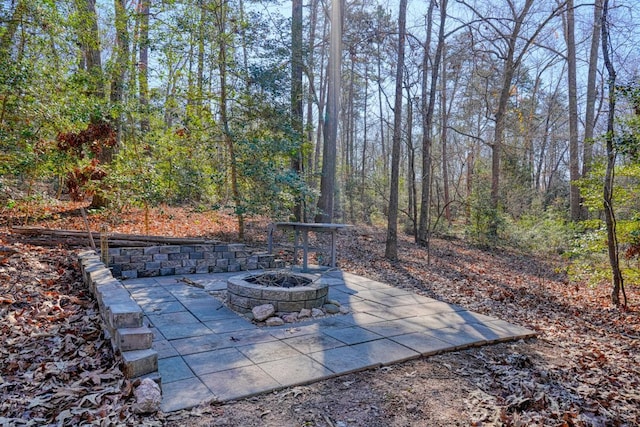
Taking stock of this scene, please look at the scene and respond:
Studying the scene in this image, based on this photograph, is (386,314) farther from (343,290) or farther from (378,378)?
(378,378)

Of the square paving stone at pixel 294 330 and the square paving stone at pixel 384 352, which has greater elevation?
the square paving stone at pixel 294 330

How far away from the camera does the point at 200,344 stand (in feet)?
11.1

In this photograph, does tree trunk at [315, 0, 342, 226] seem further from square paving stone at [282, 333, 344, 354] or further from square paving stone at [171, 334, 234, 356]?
square paving stone at [171, 334, 234, 356]

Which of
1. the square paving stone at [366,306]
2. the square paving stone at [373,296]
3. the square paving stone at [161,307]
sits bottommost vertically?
the square paving stone at [373,296]

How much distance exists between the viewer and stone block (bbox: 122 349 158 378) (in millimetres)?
2584

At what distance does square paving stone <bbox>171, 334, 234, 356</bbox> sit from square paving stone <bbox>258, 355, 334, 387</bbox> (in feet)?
1.79

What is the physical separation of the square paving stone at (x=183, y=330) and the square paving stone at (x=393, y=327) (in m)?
1.54

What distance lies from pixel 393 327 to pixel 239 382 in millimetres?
1836

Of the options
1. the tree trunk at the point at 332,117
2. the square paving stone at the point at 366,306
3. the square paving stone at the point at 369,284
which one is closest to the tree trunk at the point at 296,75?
the tree trunk at the point at 332,117

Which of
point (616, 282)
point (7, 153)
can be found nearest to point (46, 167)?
point (7, 153)

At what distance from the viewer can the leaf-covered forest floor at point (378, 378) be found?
235 centimetres

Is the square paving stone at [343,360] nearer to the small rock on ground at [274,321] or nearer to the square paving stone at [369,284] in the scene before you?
the small rock on ground at [274,321]

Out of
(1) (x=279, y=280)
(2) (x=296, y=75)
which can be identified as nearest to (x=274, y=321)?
(1) (x=279, y=280)

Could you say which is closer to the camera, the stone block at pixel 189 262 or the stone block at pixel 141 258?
the stone block at pixel 141 258
